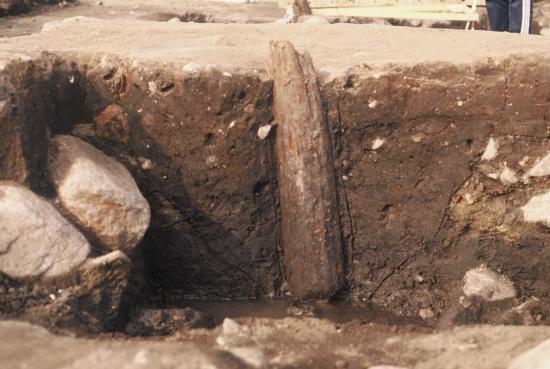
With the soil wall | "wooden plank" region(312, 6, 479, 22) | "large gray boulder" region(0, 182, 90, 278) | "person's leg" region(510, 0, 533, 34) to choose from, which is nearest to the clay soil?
the soil wall

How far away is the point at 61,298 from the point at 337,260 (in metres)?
1.39

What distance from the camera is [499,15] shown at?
6.03m

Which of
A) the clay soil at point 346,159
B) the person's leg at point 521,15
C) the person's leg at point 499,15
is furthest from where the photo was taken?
the person's leg at point 499,15

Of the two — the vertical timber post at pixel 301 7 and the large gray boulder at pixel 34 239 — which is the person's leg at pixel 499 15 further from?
the large gray boulder at pixel 34 239

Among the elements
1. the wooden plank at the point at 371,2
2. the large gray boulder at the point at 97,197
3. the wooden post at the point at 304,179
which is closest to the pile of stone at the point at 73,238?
the large gray boulder at the point at 97,197

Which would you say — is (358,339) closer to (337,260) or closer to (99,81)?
(337,260)

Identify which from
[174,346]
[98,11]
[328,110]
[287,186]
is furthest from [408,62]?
[98,11]

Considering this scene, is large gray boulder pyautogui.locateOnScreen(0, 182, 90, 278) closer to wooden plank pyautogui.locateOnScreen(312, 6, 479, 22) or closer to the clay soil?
the clay soil

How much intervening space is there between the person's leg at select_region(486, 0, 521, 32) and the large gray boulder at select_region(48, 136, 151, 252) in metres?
3.54

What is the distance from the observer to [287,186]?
381cm

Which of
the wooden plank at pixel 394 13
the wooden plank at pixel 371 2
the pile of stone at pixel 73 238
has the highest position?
the wooden plank at pixel 371 2

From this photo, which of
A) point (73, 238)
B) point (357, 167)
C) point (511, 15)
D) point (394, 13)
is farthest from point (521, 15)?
point (73, 238)

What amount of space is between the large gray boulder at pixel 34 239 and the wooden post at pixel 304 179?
3.41 ft

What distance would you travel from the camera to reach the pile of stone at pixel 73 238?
3.02 meters
